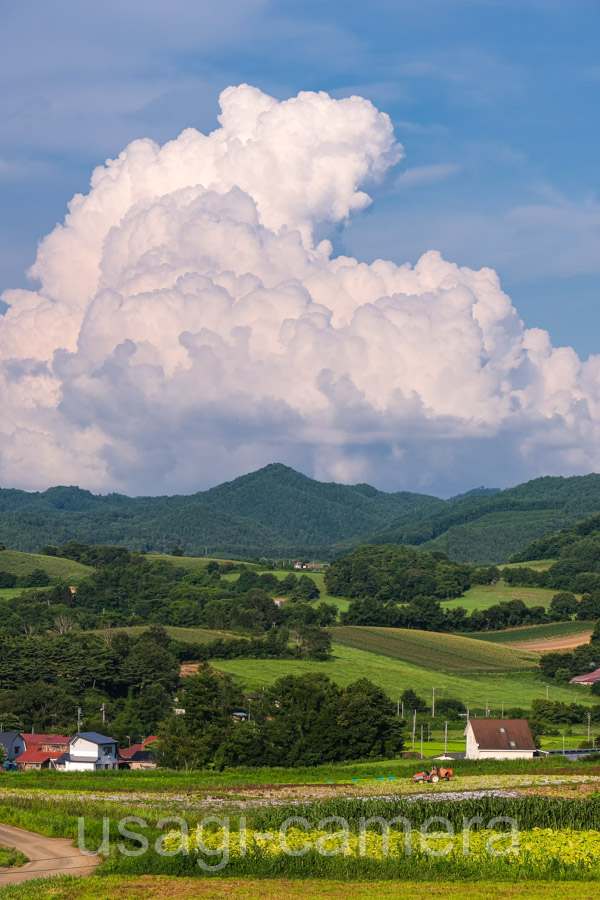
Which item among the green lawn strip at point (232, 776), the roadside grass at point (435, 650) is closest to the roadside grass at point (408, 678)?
the roadside grass at point (435, 650)

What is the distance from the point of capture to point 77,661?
13812 centimetres

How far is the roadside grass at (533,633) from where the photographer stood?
188 metres

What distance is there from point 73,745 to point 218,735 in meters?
22.9

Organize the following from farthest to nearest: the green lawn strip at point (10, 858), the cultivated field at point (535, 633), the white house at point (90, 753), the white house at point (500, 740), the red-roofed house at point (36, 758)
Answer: the cultivated field at point (535, 633) < the white house at point (90, 753) < the red-roofed house at point (36, 758) < the white house at point (500, 740) < the green lawn strip at point (10, 858)

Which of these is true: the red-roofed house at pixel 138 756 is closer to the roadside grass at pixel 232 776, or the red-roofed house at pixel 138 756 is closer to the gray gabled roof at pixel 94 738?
the gray gabled roof at pixel 94 738

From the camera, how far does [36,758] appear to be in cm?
10375

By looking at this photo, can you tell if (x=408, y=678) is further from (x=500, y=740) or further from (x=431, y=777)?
(x=431, y=777)

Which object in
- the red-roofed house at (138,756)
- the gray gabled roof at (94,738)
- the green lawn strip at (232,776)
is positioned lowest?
the red-roofed house at (138,756)

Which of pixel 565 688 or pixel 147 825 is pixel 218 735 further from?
pixel 565 688

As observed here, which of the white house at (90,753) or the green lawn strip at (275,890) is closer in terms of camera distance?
the green lawn strip at (275,890)

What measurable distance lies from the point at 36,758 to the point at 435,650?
83382 mm

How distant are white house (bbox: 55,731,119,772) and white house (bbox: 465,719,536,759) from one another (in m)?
34.0

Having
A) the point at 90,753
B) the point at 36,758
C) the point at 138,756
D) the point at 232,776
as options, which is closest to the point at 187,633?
the point at 138,756

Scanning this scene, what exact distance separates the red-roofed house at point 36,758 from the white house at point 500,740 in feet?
125
